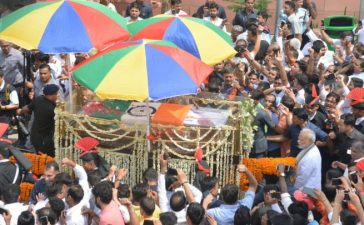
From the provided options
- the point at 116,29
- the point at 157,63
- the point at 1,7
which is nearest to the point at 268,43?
the point at 116,29

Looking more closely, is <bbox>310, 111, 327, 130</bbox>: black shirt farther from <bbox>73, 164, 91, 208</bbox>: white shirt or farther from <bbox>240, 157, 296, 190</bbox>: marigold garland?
<bbox>73, 164, 91, 208</bbox>: white shirt

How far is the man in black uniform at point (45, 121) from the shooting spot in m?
11.5

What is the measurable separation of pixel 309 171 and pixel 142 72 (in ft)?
7.45

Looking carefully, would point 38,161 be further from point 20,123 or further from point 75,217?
point 75,217

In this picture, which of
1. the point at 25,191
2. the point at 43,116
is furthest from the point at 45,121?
the point at 25,191

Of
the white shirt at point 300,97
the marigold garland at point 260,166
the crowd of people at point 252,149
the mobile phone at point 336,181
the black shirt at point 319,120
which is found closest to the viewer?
the crowd of people at point 252,149

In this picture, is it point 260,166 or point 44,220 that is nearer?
point 44,220

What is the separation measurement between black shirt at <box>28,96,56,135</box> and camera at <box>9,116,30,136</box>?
1.03 metres

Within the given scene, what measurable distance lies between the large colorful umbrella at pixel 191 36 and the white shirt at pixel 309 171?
7.22 feet

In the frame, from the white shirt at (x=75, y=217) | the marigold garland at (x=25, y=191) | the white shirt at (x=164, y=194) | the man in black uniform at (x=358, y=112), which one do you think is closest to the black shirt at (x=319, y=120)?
the man in black uniform at (x=358, y=112)

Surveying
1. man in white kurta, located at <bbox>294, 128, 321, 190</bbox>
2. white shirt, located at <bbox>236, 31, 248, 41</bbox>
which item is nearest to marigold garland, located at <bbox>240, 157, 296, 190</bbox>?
man in white kurta, located at <bbox>294, 128, 321, 190</bbox>

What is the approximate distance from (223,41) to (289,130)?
1730 mm

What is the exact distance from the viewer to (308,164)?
33.2 ft

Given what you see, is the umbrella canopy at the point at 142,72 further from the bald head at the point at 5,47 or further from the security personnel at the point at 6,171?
the bald head at the point at 5,47
